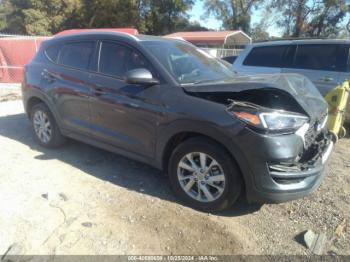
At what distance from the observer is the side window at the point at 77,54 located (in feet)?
14.5

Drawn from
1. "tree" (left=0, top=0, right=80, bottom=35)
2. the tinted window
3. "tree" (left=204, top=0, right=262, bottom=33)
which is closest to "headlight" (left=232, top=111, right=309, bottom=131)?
the tinted window

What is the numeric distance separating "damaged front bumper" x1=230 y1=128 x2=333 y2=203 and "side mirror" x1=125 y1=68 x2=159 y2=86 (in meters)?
1.18

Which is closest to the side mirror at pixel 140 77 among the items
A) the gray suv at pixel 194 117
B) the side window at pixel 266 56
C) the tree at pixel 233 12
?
the gray suv at pixel 194 117

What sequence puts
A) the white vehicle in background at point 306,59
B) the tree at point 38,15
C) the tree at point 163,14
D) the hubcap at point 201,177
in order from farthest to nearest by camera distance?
the tree at point 163,14 < the tree at point 38,15 < the white vehicle in background at point 306,59 < the hubcap at point 201,177

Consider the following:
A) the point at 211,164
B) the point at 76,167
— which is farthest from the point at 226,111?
the point at 76,167

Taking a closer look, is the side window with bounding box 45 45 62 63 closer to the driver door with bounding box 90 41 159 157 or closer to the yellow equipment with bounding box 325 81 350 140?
the driver door with bounding box 90 41 159 157

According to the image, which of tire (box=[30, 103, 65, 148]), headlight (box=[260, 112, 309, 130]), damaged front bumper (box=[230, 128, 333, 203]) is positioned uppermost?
headlight (box=[260, 112, 309, 130])

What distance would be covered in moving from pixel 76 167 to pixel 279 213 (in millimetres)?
2753

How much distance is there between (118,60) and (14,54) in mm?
10635

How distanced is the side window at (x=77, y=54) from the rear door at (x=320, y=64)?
386cm

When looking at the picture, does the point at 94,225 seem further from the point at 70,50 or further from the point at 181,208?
the point at 70,50

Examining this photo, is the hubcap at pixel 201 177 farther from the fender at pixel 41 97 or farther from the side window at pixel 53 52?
the side window at pixel 53 52

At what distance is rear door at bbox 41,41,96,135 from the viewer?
439 cm

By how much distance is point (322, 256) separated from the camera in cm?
283
